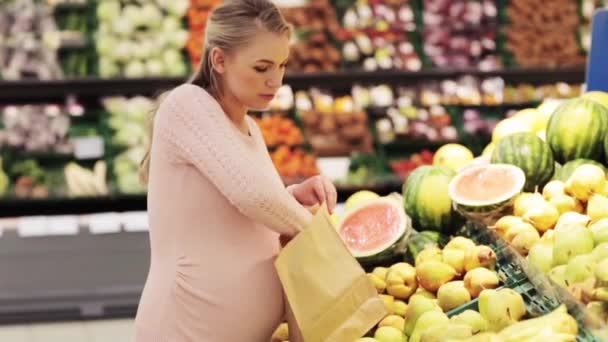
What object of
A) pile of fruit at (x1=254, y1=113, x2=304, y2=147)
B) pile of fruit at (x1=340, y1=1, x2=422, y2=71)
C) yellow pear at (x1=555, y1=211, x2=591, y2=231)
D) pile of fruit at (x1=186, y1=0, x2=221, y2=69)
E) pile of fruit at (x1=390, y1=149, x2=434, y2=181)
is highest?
yellow pear at (x1=555, y1=211, x2=591, y2=231)

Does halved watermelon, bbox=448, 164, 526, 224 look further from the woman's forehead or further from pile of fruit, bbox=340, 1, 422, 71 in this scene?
pile of fruit, bbox=340, 1, 422, 71

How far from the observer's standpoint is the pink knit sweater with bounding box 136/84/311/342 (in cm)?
227

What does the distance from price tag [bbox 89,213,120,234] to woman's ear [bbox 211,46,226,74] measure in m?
3.09

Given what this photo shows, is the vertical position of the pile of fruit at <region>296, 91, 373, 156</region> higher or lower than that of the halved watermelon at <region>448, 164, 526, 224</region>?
lower

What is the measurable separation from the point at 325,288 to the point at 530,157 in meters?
0.93

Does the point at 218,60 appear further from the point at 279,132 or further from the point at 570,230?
the point at 279,132

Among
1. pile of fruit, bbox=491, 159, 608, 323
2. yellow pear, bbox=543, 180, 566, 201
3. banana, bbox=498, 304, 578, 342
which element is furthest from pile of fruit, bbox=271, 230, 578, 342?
yellow pear, bbox=543, 180, 566, 201

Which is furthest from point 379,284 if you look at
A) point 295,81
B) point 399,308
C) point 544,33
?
point 544,33

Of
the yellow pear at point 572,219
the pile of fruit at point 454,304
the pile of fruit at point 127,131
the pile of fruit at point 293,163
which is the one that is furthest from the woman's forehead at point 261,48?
the pile of fruit at point 127,131

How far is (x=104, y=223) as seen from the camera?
17.5 ft

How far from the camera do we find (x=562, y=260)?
7.40ft

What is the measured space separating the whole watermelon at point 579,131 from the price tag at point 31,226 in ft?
10.4

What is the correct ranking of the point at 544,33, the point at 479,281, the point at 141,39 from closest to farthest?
1. the point at 479,281
2. the point at 141,39
3. the point at 544,33

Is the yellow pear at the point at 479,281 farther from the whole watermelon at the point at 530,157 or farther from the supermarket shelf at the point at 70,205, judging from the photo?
the supermarket shelf at the point at 70,205
